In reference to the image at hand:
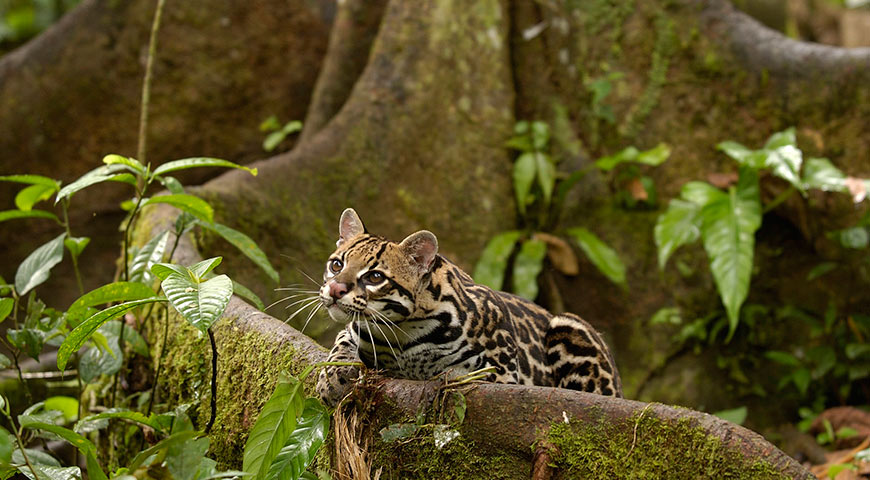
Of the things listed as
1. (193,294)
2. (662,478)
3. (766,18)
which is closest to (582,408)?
(662,478)

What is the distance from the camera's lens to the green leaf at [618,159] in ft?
25.1

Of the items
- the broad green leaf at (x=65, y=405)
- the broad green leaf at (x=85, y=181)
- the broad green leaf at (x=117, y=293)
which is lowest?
the broad green leaf at (x=65, y=405)

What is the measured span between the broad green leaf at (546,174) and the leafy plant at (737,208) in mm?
1220

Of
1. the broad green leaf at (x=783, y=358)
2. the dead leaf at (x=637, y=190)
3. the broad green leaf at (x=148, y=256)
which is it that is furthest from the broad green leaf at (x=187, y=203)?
the broad green leaf at (x=783, y=358)

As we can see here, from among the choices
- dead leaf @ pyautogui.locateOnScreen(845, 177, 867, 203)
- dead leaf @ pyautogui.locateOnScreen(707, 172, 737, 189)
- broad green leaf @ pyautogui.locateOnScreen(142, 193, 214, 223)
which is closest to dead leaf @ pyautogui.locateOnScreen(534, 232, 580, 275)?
dead leaf @ pyautogui.locateOnScreen(707, 172, 737, 189)

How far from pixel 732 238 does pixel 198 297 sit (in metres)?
5.20

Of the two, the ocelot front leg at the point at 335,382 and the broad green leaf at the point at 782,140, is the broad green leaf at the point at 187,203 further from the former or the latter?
the broad green leaf at the point at 782,140

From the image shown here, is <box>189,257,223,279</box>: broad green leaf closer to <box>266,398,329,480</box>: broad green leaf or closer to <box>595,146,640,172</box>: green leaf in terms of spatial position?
<box>266,398,329,480</box>: broad green leaf

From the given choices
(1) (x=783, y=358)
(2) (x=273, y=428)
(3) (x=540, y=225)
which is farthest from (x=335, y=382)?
(1) (x=783, y=358)

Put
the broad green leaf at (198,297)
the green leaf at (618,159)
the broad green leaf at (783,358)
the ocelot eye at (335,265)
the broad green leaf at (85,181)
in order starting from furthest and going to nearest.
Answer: the green leaf at (618,159)
the broad green leaf at (783,358)
the broad green leaf at (85,181)
the ocelot eye at (335,265)
the broad green leaf at (198,297)

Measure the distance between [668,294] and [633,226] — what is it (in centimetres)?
77

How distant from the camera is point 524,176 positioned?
809 cm

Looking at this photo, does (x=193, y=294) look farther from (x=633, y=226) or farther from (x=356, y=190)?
(x=633, y=226)

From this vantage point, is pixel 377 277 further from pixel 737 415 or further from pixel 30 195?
pixel 737 415
